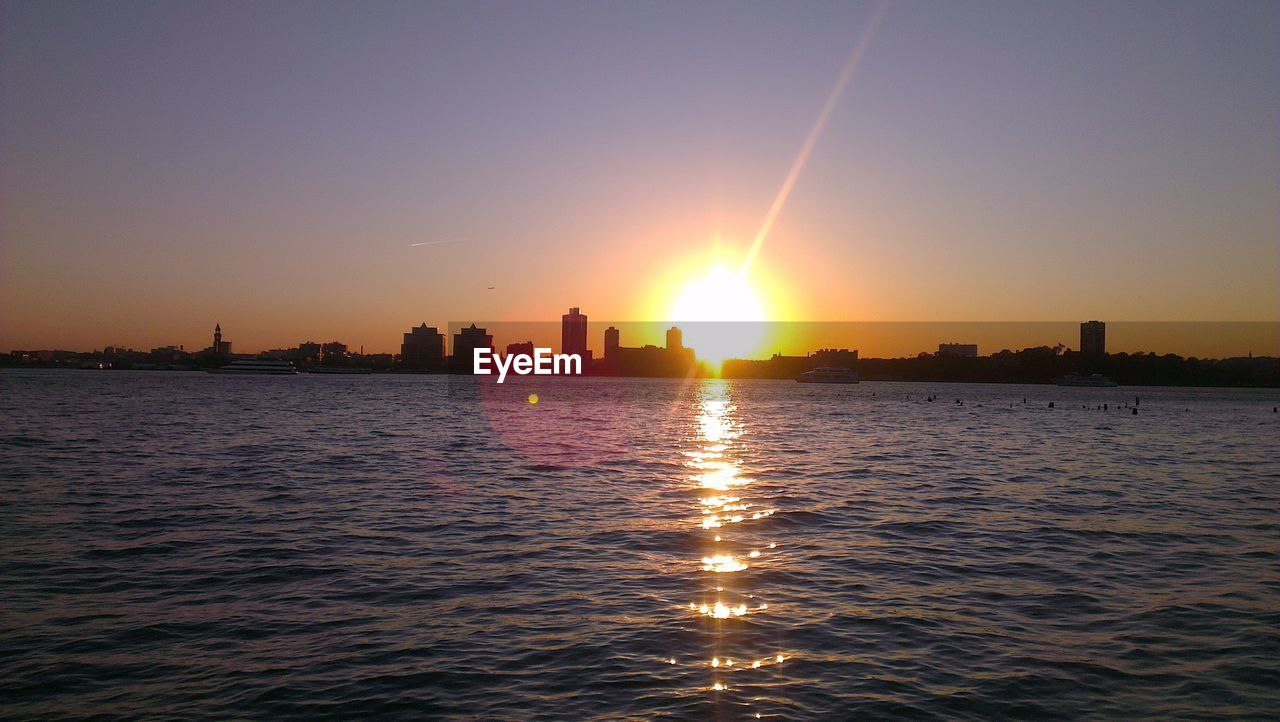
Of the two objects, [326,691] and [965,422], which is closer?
[326,691]

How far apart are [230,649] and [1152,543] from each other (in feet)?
76.5

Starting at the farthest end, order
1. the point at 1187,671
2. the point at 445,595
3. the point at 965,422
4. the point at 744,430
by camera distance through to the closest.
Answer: the point at 965,422, the point at 744,430, the point at 445,595, the point at 1187,671

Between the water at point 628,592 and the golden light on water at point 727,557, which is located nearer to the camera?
the water at point 628,592

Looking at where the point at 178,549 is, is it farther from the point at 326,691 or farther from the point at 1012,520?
the point at 1012,520

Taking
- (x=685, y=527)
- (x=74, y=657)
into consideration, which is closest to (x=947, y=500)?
(x=685, y=527)

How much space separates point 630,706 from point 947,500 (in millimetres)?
23294

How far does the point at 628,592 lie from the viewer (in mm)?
17734

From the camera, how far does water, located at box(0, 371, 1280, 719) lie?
12.3 m

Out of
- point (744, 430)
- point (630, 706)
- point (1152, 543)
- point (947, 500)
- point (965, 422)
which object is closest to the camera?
point (630, 706)

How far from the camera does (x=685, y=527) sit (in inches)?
1002

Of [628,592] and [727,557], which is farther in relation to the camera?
[727,557]

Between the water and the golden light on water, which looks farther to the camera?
the golden light on water

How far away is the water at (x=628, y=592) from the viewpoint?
40.2 feet

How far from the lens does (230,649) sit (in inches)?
548
